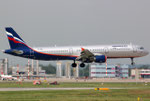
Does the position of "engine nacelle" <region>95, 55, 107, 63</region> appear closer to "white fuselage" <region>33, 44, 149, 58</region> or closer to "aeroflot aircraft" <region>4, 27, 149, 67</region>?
"aeroflot aircraft" <region>4, 27, 149, 67</region>

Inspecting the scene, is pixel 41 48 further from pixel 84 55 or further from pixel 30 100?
pixel 30 100

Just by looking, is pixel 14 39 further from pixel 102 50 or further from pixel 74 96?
pixel 74 96

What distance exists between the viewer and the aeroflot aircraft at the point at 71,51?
7894 cm

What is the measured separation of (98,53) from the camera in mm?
80062

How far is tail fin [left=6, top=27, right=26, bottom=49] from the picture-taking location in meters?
80.0

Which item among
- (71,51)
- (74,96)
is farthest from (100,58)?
(74,96)

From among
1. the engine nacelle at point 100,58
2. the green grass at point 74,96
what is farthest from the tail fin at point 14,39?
the green grass at point 74,96

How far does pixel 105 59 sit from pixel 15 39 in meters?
21.8

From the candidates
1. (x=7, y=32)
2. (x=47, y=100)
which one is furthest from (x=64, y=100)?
(x=7, y=32)

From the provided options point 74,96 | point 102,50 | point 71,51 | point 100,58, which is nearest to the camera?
point 74,96

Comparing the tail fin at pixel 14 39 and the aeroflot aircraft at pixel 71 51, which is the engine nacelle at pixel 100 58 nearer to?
the aeroflot aircraft at pixel 71 51

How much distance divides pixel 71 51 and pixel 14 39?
13.8m

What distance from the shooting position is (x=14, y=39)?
80.8 metres

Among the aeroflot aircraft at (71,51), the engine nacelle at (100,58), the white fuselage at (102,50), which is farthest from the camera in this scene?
the engine nacelle at (100,58)
